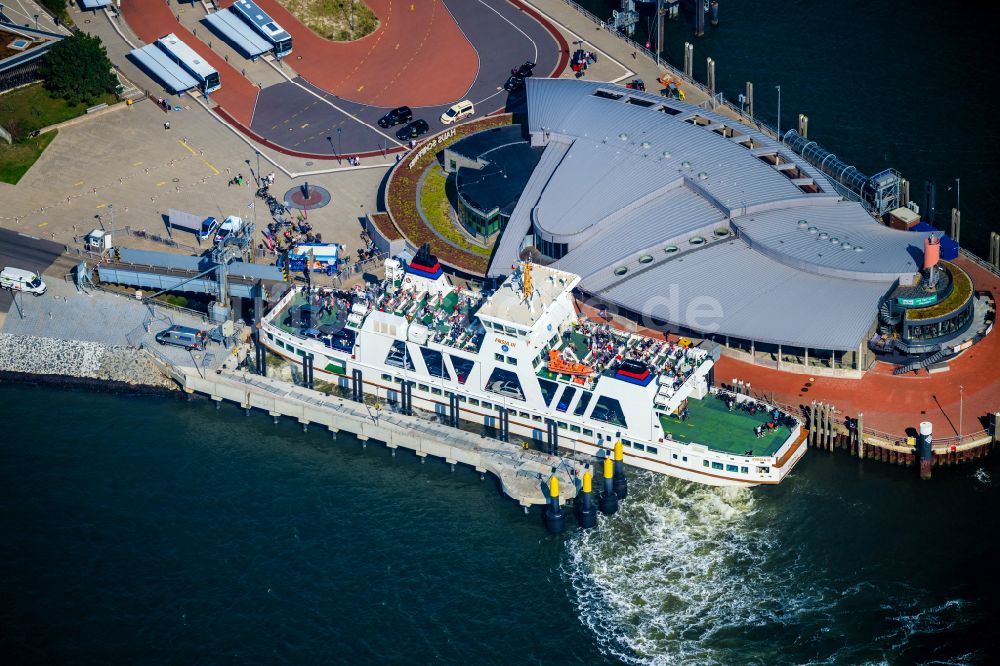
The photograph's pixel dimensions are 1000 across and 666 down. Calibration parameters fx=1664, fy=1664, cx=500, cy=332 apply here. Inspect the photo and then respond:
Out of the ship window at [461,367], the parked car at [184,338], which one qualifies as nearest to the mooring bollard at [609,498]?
the ship window at [461,367]

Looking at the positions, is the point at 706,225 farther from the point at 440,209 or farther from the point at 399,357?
the point at 399,357

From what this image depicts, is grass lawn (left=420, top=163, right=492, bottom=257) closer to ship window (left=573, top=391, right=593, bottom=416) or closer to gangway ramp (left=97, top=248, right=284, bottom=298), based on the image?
gangway ramp (left=97, top=248, right=284, bottom=298)

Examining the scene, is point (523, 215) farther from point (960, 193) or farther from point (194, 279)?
point (960, 193)

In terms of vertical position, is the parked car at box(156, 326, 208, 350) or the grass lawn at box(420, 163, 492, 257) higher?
the grass lawn at box(420, 163, 492, 257)

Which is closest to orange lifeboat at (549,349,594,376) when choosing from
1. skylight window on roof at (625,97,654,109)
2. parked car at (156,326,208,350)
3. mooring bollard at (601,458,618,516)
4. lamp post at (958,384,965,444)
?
mooring bollard at (601,458,618,516)

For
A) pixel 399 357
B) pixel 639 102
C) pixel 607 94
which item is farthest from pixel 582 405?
pixel 607 94
